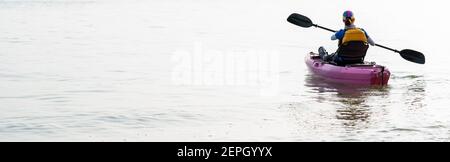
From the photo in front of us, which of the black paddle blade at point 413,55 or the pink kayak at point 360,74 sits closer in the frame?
the pink kayak at point 360,74

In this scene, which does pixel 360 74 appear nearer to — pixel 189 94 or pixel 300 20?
pixel 300 20

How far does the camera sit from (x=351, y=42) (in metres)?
19.6

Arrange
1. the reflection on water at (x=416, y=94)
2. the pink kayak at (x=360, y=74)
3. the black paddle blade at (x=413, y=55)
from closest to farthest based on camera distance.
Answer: the reflection on water at (x=416, y=94) < the pink kayak at (x=360, y=74) < the black paddle blade at (x=413, y=55)

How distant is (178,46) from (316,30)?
36.7 ft

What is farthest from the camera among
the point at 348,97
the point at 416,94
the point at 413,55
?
the point at 413,55

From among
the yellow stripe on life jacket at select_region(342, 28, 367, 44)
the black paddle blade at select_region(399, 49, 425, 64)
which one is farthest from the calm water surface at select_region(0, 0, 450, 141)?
the yellow stripe on life jacket at select_region(342, 28, 367, 44)

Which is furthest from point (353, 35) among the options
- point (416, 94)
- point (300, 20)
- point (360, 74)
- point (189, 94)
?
point (189, 94)

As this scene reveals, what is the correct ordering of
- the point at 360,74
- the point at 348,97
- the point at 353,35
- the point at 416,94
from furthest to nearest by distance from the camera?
the point at 360,74 → the point at 353,35 → the point at 416,94 → the point at 348,97

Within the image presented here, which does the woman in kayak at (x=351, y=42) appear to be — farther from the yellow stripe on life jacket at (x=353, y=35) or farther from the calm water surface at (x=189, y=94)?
the calm water surface at (x=189, y=94)

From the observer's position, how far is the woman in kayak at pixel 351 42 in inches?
769

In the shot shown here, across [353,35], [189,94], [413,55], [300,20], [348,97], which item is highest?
[300,20]

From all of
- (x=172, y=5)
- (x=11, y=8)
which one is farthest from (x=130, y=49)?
(x=172, y=5)

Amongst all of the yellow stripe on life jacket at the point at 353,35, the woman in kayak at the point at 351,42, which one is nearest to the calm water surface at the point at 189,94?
the woman in kayak at the point at 351,42

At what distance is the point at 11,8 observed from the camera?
57.7m
